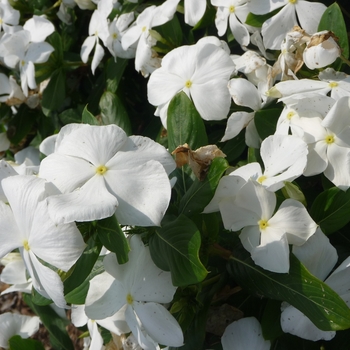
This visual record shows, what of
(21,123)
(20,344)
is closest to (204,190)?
(20,344)

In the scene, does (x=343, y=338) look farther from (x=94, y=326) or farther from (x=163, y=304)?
(x=94, y=326)

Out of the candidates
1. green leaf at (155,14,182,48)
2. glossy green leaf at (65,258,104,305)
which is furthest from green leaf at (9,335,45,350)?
green leaf at (155,14,182,48)

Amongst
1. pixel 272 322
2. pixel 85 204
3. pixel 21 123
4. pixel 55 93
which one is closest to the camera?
pixel 85 204

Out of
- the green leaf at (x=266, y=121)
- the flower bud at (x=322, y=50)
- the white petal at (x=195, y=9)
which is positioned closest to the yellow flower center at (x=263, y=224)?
the green leaf at (x=266, y=121)

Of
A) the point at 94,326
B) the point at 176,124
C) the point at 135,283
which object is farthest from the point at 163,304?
the point at 176,124

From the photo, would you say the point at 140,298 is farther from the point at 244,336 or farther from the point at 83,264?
the point at 244,336

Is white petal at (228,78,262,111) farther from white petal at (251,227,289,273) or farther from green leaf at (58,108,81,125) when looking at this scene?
green leaf at (58,108,81,125)
